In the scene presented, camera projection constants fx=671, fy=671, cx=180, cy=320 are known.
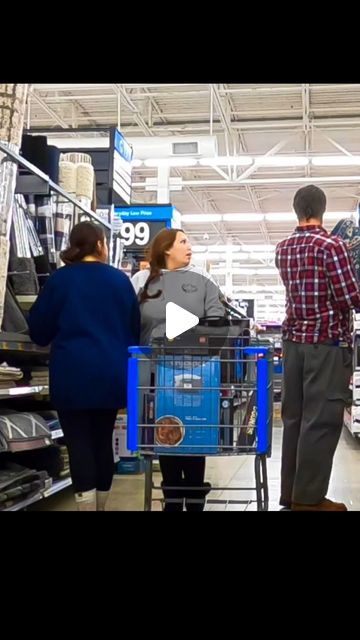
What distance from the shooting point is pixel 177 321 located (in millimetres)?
2707

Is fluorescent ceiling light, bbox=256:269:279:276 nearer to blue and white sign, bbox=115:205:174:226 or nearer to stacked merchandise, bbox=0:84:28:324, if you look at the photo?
blue and white sign, bbox=115:205:174:226

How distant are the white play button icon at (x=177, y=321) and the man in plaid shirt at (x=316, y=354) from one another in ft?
1.84

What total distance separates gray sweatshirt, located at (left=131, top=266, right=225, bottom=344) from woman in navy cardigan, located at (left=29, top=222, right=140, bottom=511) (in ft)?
0.35

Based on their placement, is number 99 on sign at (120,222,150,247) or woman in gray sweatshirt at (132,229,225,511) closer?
woman in gray sweatshirt at (132,229,225,511)

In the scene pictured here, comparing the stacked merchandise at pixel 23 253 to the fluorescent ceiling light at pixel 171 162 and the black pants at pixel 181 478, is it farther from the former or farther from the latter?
the fluorescent ceiling light at pixel 171 162

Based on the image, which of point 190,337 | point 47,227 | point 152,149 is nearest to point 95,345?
point 190,337

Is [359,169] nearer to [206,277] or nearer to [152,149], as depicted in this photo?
[152,149]

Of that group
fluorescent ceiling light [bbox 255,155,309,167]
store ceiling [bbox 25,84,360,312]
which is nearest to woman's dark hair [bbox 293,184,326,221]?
store ceiling [bbox 25,84,360,312]

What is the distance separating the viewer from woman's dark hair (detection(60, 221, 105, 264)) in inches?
112

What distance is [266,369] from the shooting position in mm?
2635

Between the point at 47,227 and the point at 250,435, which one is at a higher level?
the point at 47,227

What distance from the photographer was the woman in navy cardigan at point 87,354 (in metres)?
2.68
